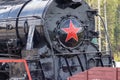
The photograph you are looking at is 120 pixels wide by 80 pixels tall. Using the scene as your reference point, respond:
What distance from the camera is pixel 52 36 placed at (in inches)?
420

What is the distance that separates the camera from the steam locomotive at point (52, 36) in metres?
10.4

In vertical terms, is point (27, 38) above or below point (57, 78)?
above

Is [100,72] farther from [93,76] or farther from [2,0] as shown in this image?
[2,0]

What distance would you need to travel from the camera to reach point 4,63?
1022cm

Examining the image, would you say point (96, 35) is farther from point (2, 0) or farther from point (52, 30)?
point (2, 0)

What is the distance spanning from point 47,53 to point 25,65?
2.54 feet

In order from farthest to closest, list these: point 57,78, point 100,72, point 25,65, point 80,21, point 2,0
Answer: point 2,0 < point 80,21 < point 57,78 < point 25,65 < point 100,72

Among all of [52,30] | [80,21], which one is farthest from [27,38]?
[80,21]

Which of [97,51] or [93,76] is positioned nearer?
[93,76]

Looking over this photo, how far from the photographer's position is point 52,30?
421 inches

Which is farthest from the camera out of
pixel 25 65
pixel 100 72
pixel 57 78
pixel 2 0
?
pixel 2 0

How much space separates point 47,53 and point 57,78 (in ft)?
2.39

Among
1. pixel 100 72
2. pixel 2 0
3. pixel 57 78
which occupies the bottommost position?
pixel 57 78

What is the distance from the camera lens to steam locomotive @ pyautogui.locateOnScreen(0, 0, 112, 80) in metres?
10.4
